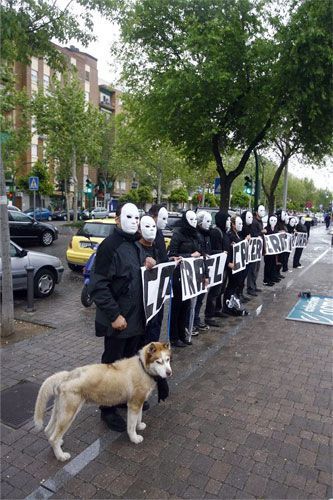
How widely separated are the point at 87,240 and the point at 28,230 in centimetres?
751

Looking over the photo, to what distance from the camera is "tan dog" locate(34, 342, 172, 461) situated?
3.27 meters

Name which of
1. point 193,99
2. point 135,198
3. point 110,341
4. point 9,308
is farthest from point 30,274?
point 135,198

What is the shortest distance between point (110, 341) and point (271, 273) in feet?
26.6

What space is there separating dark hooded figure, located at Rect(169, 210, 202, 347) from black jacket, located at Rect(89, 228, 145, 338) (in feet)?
6.44

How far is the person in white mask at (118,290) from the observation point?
3.76 m

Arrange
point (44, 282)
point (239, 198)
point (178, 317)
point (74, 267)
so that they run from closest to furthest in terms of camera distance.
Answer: point (178, 317) < point (44, 282) < point (74, 267) < point (239, 198)

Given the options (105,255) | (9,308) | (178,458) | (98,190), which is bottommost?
(178,458)

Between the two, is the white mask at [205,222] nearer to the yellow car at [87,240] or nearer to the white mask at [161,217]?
the white mask at [161,217]

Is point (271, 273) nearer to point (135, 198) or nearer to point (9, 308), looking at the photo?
point (9, 308)

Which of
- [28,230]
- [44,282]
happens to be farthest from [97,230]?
[28,230]

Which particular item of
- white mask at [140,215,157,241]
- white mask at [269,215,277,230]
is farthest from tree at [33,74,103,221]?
white mask at [140,215,157,241]

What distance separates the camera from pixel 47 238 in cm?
1819

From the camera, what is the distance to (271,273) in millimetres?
11266

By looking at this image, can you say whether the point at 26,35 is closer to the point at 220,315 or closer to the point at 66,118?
the point at 220,315
